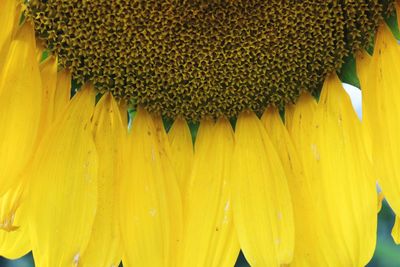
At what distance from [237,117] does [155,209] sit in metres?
0.28

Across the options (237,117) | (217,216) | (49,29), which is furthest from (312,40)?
(49,29)

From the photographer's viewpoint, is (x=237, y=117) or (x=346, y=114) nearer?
(x=346, y=114)

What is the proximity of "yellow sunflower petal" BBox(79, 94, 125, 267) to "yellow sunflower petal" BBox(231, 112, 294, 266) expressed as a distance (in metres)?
0.24

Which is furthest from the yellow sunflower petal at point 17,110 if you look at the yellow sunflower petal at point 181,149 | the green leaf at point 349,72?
the green leaf at point 349,72

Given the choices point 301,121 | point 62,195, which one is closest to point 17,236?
point 62,195

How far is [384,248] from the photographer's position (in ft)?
7.71

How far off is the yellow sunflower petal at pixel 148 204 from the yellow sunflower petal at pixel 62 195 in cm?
8

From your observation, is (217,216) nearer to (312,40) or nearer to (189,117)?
(189,117)

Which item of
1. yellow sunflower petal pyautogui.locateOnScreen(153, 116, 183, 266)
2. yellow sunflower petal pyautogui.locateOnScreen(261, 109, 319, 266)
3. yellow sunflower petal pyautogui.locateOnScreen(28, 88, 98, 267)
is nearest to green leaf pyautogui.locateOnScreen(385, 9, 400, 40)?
yellow sunflower petal pyautogui.locateOnScreen(261, 109, 319, 266)

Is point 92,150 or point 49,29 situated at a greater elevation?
point 49,29

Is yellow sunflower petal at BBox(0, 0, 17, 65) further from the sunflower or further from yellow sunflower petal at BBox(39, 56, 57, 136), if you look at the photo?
yellow sunflower petal at BBox(39, 56, 57, 136)

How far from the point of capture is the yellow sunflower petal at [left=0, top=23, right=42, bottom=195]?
1530 mm

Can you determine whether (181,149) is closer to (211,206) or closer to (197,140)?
(197,140)

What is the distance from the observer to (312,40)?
5.45 feet
